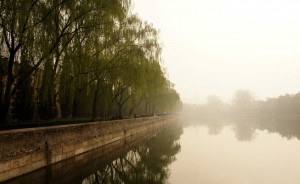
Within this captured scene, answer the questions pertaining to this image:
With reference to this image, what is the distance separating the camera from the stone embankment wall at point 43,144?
10.2 m

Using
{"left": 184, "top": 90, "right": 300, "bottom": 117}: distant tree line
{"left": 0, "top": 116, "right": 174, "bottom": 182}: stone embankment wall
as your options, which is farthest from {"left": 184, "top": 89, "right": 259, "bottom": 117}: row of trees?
{"left": 0, "top": 116, "right": 174, "bottom": 182}: stone embankment wall

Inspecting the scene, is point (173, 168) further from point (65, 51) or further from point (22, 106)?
point (22, 106)

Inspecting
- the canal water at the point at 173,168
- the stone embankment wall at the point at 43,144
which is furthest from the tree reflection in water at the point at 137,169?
the stone embankment wall at the point at 43,144

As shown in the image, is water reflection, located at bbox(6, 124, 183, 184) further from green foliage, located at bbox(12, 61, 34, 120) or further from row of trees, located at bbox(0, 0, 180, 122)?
green foliage, located at bbox(12, 61, 34, 120)

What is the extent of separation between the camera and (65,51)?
15.5m

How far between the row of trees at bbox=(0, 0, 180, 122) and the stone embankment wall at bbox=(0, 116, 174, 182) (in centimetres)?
187

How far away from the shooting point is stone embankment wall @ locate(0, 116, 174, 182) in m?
10.2

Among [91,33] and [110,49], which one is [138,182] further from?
[110,49]

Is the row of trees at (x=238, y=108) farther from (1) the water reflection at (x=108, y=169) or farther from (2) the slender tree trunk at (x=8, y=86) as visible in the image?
(2) the slender tree trunk at (x=8, y=86)

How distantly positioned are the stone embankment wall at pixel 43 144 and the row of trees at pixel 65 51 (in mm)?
1870

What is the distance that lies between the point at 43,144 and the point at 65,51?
5.13m

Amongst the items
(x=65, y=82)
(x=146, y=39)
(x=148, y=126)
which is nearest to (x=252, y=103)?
(x=148, y=126)

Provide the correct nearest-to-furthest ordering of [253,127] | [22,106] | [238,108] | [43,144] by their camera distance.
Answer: [43,144], [22,106], [253,127], [238,108]

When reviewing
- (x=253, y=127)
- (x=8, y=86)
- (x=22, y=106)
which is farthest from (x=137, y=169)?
(x=253, y=127)
